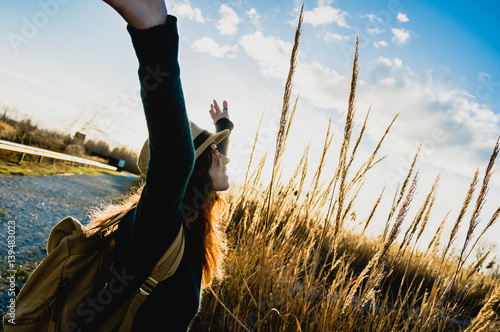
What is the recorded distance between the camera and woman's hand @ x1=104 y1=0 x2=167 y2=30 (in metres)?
0.53

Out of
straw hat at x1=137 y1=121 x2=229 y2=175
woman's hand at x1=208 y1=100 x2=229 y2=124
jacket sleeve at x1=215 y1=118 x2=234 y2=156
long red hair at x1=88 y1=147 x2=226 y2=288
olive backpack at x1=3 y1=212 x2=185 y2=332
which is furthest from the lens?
woman's hand at x1=208 y1=100 x2=229 y2=124

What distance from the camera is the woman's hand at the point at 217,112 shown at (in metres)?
2.39

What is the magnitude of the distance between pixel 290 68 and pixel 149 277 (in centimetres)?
119

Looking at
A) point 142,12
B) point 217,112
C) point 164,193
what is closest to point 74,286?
point 164,193

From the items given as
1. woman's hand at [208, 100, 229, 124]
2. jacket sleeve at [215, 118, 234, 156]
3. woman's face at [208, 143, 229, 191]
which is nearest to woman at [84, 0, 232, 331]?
woman's face at [208, 143, 229, 191]

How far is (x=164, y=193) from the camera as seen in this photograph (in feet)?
2.48

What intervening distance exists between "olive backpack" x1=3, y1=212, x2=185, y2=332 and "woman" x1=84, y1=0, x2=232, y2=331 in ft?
0.10

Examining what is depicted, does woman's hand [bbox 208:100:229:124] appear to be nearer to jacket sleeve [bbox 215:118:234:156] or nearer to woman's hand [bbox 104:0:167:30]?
jacket sleeve [bbox 215:118:234:156]

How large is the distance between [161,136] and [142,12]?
26 cm

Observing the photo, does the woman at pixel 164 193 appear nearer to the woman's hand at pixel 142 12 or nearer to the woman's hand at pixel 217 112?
the woman's hand at pixel 142 12

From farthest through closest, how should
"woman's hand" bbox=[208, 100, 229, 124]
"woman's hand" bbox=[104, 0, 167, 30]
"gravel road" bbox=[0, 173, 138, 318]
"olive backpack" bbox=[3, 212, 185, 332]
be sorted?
1. "gravel road" bbox=[0, 173, 138, 318]
2. "woman's hand" bbox=[208, 100, 229, 124]
3. "olive backpack" bbox=[3, 212, 185, 332]
4. "woman's hand" bbox=[104, 0, 167, 30]

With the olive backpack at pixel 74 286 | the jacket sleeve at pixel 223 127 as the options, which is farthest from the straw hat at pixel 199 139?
the jacket sleeve at pixel 223 127

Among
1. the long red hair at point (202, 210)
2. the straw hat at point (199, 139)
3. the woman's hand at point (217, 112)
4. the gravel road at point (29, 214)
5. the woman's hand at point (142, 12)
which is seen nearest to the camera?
the woman's hand at point (142, 12)

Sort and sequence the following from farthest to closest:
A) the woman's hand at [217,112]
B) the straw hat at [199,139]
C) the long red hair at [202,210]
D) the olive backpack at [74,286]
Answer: the woman's hand at [217,112]
the long red hair at [202,210]
the straw hat at [199,139]
the olive backpack at [74,286]
